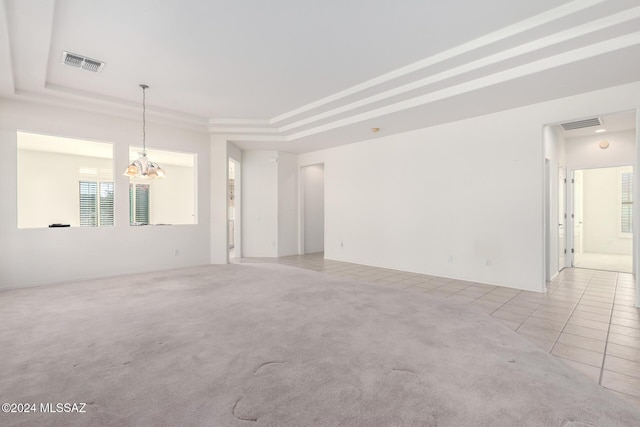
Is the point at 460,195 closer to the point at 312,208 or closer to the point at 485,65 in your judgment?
the point at 485,65

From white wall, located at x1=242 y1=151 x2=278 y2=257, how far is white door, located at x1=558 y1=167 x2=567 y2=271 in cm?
636

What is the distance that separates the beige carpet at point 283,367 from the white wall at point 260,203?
13.6ft

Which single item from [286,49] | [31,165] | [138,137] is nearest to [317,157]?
[138,137]

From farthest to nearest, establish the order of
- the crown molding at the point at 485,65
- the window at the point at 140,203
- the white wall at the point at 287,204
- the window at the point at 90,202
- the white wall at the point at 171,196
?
the white wall at the point at 171,196, the window at the point at 140,203, the window at the point at 90,202, the white wall at the point at 287,204, the crown molding at the point at 485,65

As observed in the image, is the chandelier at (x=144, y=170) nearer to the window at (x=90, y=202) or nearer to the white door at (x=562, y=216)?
the window at (x=90, y=202)

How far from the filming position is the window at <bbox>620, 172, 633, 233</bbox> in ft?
26.7

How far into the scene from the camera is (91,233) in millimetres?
5367

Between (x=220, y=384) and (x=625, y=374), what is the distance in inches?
118

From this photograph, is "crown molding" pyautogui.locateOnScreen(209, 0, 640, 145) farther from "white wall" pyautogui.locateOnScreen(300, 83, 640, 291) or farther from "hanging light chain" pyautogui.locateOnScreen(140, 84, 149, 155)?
"hanging light chain" pyautogui.locateOnScreen(140, 84, 149, 155)

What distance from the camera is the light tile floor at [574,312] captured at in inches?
95.6

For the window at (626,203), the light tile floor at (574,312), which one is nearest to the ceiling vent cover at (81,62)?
the light tile floor at (574,312)

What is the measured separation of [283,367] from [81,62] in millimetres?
4408

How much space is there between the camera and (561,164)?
6.27m

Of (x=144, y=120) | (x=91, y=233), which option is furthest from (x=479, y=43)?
(x=91, y=233)
